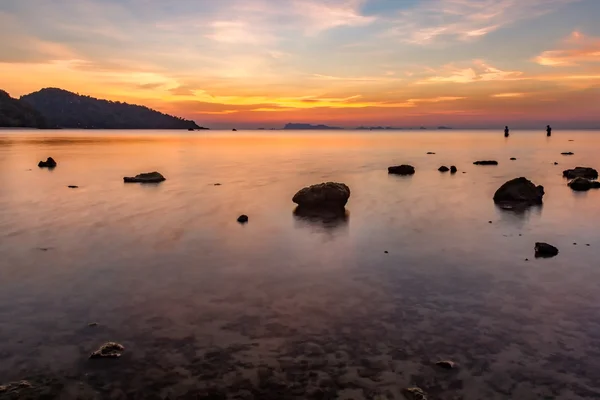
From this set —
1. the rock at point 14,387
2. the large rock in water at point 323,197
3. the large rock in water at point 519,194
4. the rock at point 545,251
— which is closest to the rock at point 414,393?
the rock at point 14,387

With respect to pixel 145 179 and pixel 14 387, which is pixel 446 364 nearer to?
pixel 14 387

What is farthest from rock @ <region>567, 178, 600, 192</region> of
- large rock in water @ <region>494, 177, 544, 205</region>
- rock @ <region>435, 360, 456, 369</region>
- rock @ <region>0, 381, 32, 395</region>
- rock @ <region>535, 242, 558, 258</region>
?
rock @ <region>0, 381, 32, 395</region>

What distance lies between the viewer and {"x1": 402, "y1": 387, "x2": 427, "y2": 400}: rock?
27.3 feet

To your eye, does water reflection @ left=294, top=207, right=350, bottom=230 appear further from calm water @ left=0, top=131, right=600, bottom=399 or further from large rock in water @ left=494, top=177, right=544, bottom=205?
large rock in water @ left=494, top=177, right=544, bottom=205

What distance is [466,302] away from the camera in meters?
12.9

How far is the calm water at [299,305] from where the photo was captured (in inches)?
349

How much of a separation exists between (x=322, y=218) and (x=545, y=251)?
11.6 meters

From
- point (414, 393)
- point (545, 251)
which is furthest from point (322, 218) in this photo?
point (414, 393)

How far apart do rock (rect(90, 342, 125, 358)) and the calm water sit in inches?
8.9

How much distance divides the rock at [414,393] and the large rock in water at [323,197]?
2033 centimetres

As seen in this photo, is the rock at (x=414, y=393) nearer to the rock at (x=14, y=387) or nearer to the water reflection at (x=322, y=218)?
the rock at (x=14, y=387)

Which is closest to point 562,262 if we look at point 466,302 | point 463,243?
point 463,243

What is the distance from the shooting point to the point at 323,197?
28781 millimetres

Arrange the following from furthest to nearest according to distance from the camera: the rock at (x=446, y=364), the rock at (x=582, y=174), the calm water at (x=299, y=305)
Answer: the rock at (x=582, y=174) → the rock at (x=446, y=364) → the calm water at (x=299, y=305)
